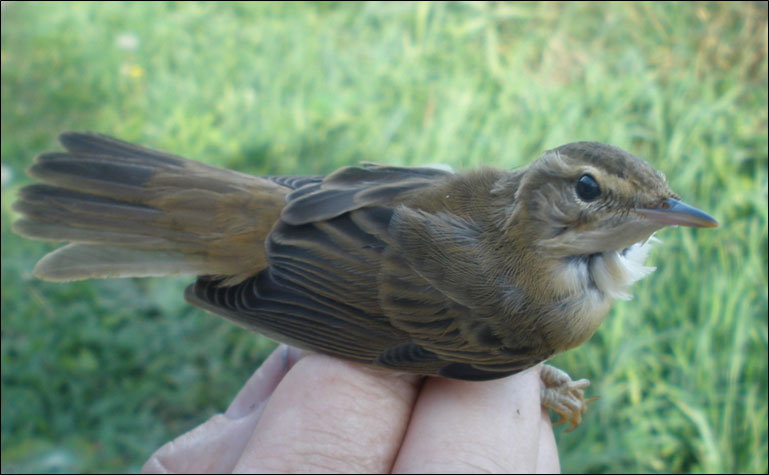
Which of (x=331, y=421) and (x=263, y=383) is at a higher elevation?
(x=331, y=421)

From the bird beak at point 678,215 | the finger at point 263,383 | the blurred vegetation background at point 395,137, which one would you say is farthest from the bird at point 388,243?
the blurred vegetation background at point 395,137

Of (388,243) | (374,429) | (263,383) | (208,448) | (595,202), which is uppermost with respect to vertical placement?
(595,202)

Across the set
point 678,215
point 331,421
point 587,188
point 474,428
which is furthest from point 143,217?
point 678,215

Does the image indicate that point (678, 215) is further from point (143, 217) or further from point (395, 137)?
point (395, 137)

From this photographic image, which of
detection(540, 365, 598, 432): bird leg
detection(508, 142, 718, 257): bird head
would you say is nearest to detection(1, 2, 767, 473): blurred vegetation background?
detection(540, 365, 598, 432): bird leg

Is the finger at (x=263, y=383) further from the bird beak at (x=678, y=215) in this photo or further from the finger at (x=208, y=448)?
the bird beak at (x=678, y=215)

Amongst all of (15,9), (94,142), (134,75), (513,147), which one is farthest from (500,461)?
(15,9)
